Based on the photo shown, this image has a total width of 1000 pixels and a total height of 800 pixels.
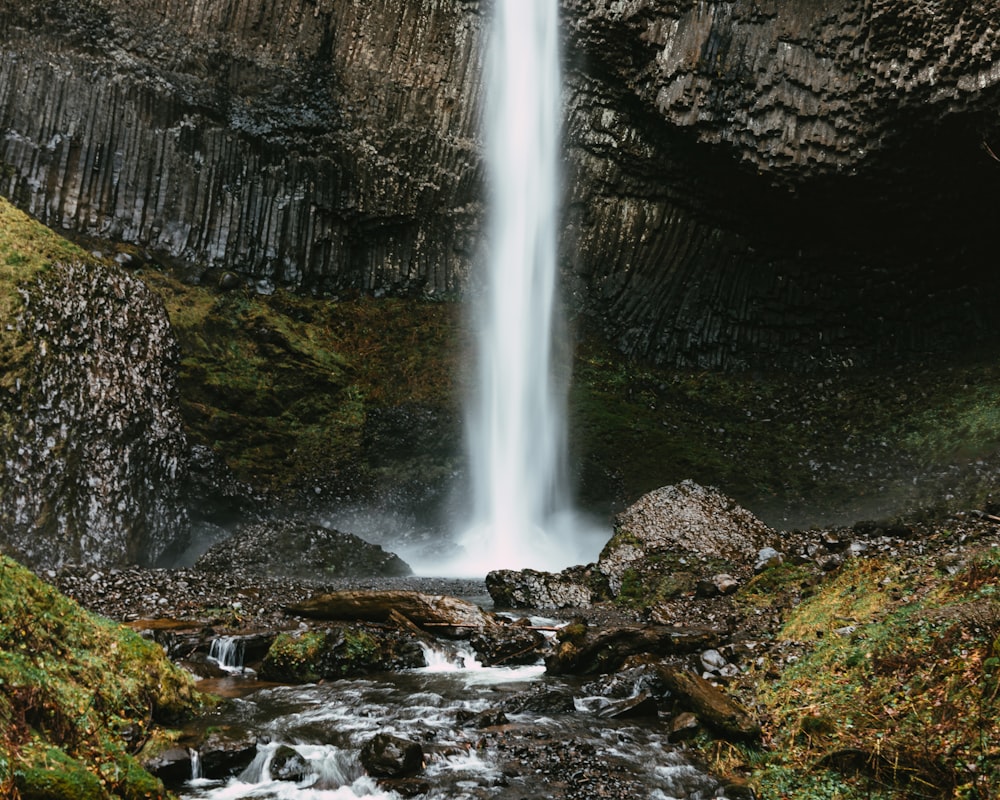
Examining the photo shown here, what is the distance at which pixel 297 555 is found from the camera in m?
12.0

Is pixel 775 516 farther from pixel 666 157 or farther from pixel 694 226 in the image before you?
pixel 666 157

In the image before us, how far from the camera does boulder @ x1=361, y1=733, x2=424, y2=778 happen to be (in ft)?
14.5

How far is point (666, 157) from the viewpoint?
17.9 metres

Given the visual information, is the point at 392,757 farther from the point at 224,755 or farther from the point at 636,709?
the point at 636,709

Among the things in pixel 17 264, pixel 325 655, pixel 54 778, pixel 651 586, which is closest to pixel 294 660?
pixel 325 655

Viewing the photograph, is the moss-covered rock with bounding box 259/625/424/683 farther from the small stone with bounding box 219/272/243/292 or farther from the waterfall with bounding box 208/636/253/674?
the small stone with bounding box 219/272/243/292

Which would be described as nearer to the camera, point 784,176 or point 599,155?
point 784,176

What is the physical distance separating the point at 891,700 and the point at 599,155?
1647cm

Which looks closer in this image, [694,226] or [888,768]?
[888,768]

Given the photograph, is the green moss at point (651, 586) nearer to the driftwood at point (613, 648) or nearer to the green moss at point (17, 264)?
the driftwood at point (613, 648)

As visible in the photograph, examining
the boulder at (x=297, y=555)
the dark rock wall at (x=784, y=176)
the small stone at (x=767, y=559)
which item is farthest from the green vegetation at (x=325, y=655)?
the dark rock wall at (x=784, y=176)

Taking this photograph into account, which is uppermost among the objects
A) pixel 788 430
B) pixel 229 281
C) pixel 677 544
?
pixel 229 281

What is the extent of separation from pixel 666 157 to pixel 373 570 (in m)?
11.9

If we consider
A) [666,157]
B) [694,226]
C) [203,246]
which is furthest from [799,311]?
[203,246]
